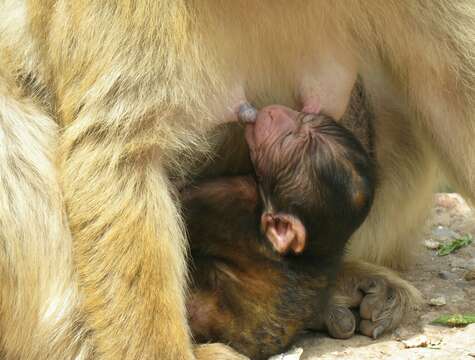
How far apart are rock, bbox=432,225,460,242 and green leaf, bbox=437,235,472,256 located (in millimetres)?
141

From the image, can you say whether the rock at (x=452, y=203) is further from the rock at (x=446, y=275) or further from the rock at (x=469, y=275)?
the rock at (x=469, y=275)

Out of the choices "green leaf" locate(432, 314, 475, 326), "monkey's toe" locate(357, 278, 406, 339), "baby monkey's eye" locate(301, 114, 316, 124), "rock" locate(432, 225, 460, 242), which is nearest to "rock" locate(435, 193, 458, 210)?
"rock" locate(432, 225, 460, 242)

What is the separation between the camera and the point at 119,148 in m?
4.55

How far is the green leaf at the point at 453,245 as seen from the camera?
21.3 ft

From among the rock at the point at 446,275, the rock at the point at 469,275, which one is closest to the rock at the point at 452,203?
the rock at the point at 446,275

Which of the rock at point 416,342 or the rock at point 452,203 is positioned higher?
the rock at point 416,342

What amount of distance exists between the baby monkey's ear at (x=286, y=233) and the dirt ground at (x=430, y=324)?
1.65 feet

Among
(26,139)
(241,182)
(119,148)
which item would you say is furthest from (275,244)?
(26,139)

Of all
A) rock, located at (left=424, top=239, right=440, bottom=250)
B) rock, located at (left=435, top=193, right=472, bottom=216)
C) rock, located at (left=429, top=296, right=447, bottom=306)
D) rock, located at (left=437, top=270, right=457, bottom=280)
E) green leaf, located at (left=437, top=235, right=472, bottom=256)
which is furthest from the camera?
rock, located at (left=435, top=193, right=472, bottom=216)

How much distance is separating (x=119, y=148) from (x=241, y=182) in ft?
2.63

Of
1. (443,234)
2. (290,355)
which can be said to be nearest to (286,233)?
Answer: (290,355)

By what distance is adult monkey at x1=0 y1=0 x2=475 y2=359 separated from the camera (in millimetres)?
4527

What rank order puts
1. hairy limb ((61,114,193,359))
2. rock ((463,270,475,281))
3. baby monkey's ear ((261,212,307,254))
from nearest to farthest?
hairy limb ((61,114,193,359))
baby monkey's ear ((261,212,307,254))
rock ((463,270,475,281))

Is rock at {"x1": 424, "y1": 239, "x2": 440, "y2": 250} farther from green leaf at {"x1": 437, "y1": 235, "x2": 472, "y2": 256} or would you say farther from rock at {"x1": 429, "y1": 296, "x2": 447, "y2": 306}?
rock at {"x1": 429, "y1": 296, "x2": 447, "y2": 306}
